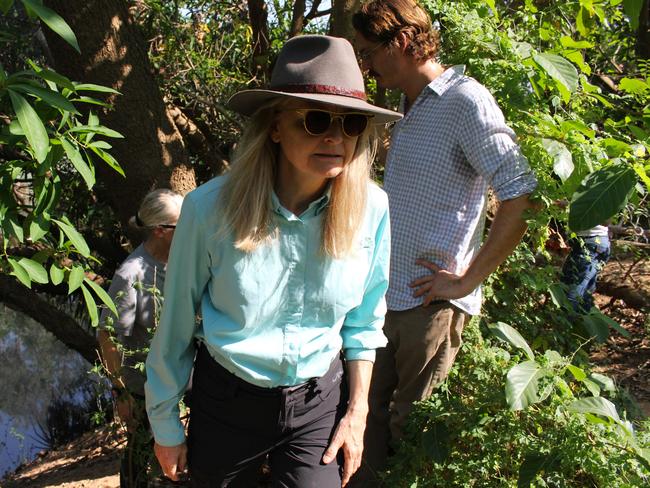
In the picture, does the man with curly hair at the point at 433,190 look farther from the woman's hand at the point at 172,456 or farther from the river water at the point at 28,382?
the river water at the point at 28,382

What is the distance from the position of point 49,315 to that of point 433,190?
3.08m

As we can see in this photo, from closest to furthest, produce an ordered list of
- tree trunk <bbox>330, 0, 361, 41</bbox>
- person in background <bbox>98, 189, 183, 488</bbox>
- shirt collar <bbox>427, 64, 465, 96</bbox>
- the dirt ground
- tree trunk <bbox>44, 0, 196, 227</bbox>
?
shirt collar <bbox>427, 64, 465, 96</bbox>
person in background <bbox>98, 189, 183, 488</bbox>
tree trunk <bbox>44, 0, 196, 227</bbox>
tree trunk <bbox>330, 0, 361, 41</bbox>
the dirt ground

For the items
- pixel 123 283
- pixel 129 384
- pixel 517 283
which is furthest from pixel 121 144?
pixel 517 283

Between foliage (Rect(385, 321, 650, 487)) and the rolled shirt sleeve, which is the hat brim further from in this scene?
foliage (Rect(385, 321, 650, 487))

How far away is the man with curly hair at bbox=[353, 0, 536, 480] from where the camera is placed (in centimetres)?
272

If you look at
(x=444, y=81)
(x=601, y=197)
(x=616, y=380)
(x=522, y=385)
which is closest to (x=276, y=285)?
(x=522, y=385)

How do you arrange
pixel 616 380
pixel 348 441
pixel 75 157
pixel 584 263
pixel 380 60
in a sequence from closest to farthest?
pixel 348 441
pixel 75 157
pixel 380 60
pixel 584 263
pixel 616 380

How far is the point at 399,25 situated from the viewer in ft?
9.45

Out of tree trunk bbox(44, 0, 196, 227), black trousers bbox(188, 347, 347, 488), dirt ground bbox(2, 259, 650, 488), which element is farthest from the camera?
dirt ground bbox(2, 259, 650, 488)

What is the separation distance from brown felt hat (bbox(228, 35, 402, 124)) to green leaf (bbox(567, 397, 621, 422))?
1.11m

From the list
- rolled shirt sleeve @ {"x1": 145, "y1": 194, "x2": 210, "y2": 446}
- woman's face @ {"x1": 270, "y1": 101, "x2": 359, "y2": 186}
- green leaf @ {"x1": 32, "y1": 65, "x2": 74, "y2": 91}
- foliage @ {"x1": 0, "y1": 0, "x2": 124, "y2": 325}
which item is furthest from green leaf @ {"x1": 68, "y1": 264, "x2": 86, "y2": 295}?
woman's face @ {"x1": 270, "y1": 101, "x2": 359, "y2": 186}

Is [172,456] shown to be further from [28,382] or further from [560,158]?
[28,382]

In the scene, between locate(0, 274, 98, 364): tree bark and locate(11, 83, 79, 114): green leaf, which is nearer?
locate(11, 83, 79, 114): green leaf

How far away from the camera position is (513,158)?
2.65 m
